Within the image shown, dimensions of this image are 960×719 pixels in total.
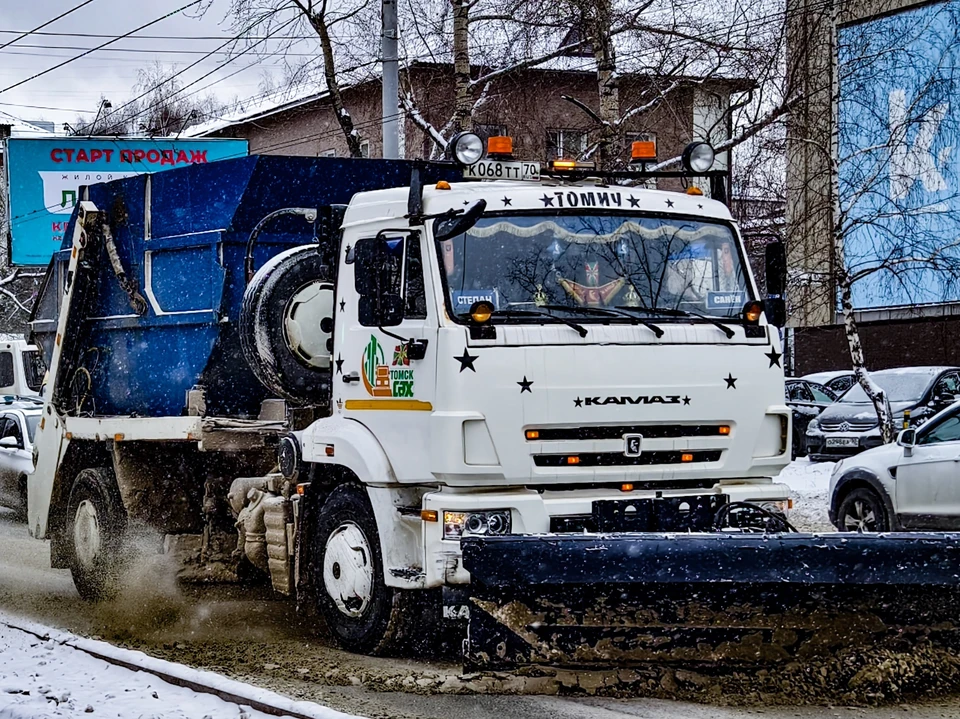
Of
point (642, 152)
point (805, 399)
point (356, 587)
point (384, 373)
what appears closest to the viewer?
point (384, 373)

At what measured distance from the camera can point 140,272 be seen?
1071 centimetres

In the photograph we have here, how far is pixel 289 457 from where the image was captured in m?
8.83

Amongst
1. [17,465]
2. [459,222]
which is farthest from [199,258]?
[17,465]

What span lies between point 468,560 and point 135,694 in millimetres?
1810

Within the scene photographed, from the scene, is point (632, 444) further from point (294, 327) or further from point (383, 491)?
point (294, 327)

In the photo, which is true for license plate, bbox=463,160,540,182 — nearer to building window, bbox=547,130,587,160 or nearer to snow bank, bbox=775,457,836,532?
snow bank, bbox=775,457,836,532

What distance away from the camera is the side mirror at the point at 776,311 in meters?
8.27

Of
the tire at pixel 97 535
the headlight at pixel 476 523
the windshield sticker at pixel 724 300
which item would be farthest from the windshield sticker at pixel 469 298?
the tire at pixel 97 535

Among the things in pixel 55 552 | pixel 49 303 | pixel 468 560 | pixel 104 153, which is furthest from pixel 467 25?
pixel 104 153

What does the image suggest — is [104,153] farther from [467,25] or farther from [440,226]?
[440,226]

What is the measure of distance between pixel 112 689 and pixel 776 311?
4.30 metres

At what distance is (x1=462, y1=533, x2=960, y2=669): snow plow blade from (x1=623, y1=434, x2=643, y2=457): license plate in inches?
35.0

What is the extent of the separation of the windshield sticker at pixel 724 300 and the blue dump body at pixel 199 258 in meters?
2.10

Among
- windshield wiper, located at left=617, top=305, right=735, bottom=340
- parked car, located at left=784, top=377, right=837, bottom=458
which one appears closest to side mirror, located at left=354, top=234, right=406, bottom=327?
windshield wiper, located at left=617, top=305, right=735, bottom=340
